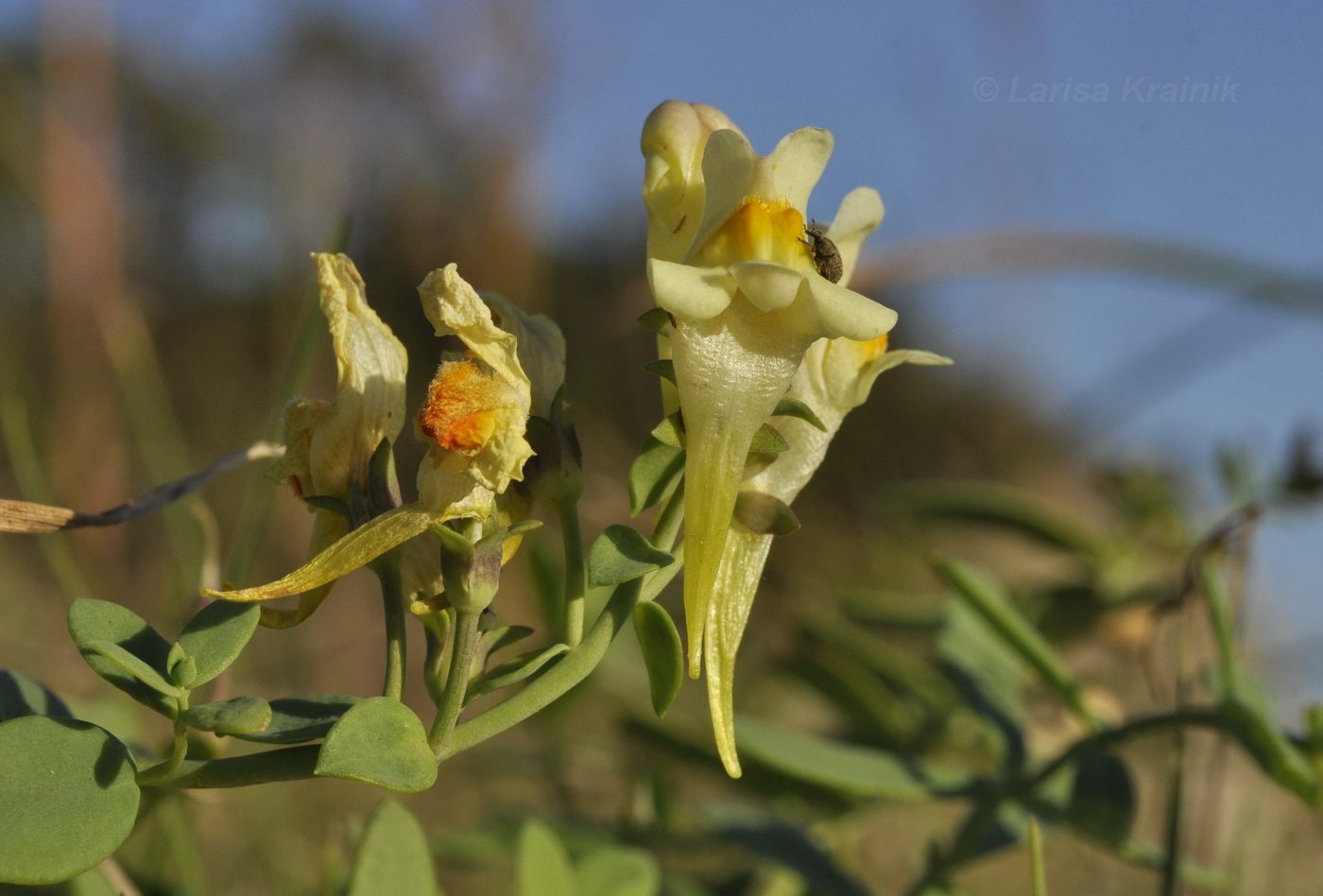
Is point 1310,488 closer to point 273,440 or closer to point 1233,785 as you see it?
point 1233,785

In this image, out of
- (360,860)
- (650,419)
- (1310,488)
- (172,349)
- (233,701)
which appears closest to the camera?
(233,701)

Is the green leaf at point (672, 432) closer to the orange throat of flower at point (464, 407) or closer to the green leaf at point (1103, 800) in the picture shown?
the orange throat of flower at point (464, 407)

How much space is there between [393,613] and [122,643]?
0.35ft

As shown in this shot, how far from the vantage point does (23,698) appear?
0.52 m

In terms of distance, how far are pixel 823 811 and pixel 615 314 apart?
0.52 meters

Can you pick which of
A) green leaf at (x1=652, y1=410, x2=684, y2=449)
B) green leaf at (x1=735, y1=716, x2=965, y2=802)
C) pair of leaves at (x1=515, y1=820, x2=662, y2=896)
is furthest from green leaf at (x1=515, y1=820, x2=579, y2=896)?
green leaf at (x1=652, y1=410, x2=684, y2=449)

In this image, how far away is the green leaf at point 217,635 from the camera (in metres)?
0.44

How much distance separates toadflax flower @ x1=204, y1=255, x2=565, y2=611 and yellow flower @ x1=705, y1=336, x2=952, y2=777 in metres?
0.10

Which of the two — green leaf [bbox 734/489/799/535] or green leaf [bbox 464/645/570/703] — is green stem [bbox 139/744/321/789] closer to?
green leaf [bbox 464/645/570/703]

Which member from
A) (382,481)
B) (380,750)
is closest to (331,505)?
(382,481)

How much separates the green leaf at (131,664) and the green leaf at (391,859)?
163 millimetres

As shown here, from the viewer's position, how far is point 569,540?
19.0 inches

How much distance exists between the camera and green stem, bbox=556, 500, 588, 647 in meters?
0.48

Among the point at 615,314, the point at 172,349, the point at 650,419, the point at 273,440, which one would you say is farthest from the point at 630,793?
the point at 172,349
